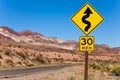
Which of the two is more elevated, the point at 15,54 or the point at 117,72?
the point at 15,54

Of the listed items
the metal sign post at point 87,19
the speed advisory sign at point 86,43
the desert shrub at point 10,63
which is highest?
the desert shrub at point 10,63

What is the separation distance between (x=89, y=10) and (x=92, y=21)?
50 centimetres

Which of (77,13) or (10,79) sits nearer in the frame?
(77,13)

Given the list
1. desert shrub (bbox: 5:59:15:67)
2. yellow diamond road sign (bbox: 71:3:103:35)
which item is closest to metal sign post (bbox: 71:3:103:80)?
yellow diamond road sign (bbox: 71:3:103:35)

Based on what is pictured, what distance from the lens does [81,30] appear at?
16.2 m

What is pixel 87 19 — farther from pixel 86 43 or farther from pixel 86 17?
pixel 86 43

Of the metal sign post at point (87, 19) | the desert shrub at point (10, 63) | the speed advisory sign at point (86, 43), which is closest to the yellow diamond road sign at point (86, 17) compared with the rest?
the metal sign post at point (87, 19)

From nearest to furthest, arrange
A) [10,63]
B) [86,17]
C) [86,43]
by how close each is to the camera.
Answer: [86,43]
[86,17]
[10,63]

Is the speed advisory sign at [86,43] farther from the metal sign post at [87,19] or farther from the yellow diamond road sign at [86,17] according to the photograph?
the yellow diamond road sign at [86,17]

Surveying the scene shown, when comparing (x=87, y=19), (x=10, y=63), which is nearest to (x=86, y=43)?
(x=87, y=19)

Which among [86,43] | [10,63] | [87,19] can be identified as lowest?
[86,43]

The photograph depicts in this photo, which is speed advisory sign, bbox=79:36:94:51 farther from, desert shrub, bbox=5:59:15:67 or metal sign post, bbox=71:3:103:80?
desert shrub, bbox=5:59:15:67

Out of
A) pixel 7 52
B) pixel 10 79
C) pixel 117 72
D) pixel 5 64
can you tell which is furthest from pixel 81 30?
pixel 7 52

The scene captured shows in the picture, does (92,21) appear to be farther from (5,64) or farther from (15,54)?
(15,54)
